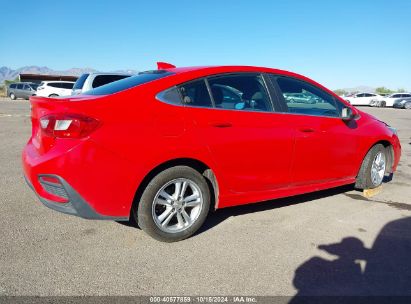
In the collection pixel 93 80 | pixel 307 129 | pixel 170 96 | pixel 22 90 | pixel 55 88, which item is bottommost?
pixel 307 129

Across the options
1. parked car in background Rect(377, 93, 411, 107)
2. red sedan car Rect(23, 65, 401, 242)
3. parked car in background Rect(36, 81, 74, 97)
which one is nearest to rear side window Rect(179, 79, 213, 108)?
red sedan car Rect(23, 65, 401, 242)

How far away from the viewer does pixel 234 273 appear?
2781mm

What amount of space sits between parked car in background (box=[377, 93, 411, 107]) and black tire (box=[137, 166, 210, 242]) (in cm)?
3731

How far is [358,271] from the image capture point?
285 cm

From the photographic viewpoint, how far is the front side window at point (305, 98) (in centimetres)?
393

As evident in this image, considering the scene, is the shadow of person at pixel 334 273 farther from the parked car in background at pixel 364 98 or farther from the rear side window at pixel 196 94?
the parked car in background at pixel 364 98

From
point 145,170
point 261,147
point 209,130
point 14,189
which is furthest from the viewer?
point 14,189

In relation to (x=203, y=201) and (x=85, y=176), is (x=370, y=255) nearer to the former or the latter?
(x=203, y=201)

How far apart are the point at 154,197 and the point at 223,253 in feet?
2.61

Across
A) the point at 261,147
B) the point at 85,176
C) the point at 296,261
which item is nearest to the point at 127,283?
the point at 85,176

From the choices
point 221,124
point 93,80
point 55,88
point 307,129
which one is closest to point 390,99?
point 55,88

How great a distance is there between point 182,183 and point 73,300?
132 cm

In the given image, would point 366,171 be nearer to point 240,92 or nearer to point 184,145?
point 240,92

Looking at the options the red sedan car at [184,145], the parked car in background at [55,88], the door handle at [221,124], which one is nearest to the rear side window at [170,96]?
the red sedan car at [184,145]
